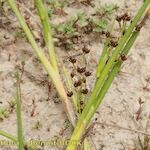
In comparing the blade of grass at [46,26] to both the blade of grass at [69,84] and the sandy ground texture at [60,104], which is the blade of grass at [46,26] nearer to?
the blade of grass at [69,84]

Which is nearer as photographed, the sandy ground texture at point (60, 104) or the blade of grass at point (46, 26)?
the sandy ground texture at point (60, 104)

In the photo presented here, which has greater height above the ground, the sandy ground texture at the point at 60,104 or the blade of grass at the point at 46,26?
the blade of grass at the point at 46,26

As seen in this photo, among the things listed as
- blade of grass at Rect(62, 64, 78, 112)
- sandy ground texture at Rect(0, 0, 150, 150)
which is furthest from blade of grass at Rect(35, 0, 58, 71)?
sandy ground texture at Rect(0, 0, 150, 150)

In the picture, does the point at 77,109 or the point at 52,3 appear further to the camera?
the point at 52,3

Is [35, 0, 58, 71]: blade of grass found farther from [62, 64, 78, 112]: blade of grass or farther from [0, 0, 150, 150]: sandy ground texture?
[0, 0, 150, 150]: sandy ground texture

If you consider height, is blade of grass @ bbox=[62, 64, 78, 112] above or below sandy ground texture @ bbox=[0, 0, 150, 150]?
above

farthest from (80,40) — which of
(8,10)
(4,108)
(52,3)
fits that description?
(4,108)

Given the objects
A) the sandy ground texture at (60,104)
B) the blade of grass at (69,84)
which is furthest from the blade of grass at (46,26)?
the sandy ground texture at (60,104)

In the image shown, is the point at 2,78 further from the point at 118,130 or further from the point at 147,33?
the point at 147,33
